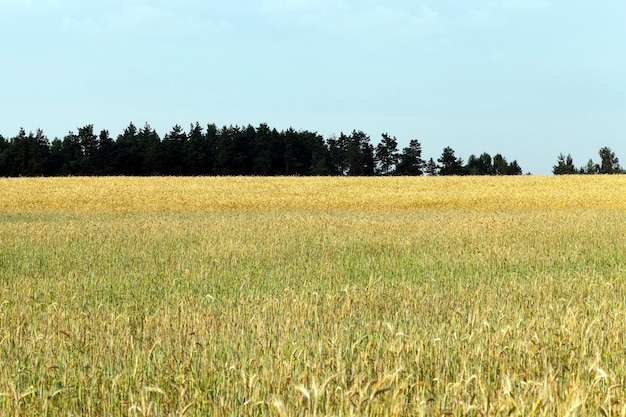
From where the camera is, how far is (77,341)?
18.8ft

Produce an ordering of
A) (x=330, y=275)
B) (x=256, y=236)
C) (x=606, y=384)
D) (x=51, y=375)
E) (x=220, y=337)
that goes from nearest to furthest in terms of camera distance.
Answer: (x=606, y=384) < (x=51, y=375) < (x=220, y=337) < (x=330, y=275) < (x=256, y=236)

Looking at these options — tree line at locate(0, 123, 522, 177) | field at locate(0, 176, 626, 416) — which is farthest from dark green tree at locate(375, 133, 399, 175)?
field at locate(0, 176, 626, 416)

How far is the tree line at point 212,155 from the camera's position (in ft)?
256

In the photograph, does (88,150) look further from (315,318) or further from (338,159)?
(315,318)

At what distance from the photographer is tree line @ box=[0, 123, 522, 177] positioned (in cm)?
7800

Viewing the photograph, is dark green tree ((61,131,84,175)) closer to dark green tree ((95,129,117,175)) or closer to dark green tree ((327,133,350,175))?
dark green tree ((95,129,117,175))

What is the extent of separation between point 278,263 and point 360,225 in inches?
310

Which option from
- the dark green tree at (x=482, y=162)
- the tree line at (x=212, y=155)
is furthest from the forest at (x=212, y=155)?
the dark green tree at (x=482, y=162)

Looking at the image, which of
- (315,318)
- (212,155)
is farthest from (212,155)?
(315,318)

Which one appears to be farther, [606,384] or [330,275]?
[330,275]

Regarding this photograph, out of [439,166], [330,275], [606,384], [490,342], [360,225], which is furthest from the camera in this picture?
[439,166]

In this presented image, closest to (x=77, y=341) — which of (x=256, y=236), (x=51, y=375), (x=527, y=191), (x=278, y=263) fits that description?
(x=51, y=375)

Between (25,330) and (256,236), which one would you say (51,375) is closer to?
(25,330)

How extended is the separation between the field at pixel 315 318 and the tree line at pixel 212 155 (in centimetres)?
6038
